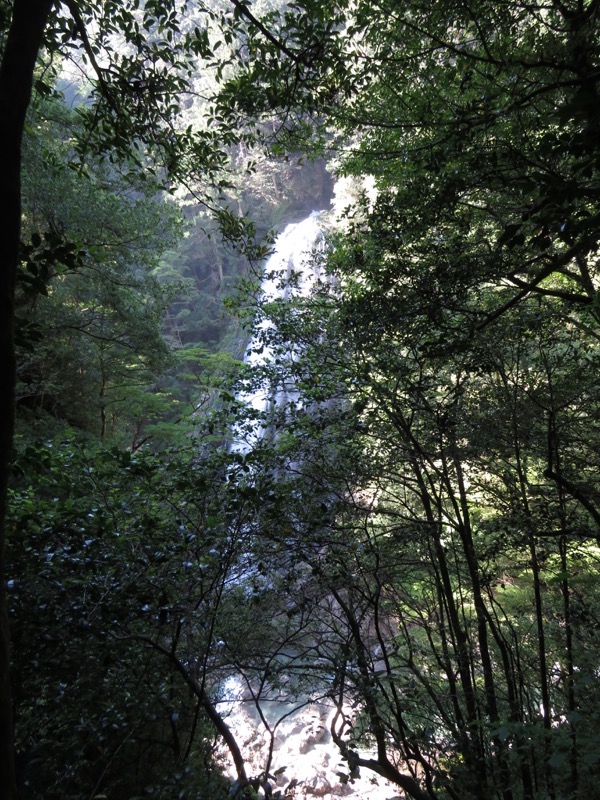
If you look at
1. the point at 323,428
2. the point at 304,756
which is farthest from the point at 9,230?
the point at 304,756

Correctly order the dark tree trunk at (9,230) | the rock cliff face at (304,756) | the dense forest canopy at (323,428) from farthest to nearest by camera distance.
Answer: the rock cliff face at (304,756) → the dense forest canopy at (323,428) → the dark tree trunk at (9,230)

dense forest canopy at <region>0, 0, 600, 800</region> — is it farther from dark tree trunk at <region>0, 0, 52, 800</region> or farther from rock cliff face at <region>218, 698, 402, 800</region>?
rock cliff face at <region>218, 698, 402, 800</region>

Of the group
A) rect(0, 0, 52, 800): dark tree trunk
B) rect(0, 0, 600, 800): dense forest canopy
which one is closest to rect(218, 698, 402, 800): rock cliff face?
rect(0, 0, 600, 800): dense forest canopy

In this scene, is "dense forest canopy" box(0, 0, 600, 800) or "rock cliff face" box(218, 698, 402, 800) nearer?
"dense forest canopy" box(0, 0, 600, 800)

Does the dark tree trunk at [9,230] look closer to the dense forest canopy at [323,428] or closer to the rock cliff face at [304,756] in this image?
the dense forest canopy at [323,428]

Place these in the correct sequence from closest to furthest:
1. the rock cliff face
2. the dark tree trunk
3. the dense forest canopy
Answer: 1. the dark tree trunk
2. the dense forest canopy
3. the rock cliff face

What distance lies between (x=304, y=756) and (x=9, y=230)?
1240cm

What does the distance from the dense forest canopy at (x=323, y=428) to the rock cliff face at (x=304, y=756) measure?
4727 millimetres

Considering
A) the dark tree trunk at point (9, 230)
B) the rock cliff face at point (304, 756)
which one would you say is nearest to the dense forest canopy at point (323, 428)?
the dark tree trunk at point (9, 230)

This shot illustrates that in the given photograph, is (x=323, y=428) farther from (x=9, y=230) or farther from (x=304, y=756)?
(x=304, y=756)

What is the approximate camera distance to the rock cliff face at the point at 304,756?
9188 mm

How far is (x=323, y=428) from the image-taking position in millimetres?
4613

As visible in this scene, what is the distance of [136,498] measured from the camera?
3.58m

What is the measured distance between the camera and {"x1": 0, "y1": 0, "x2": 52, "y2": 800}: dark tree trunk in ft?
3.74
